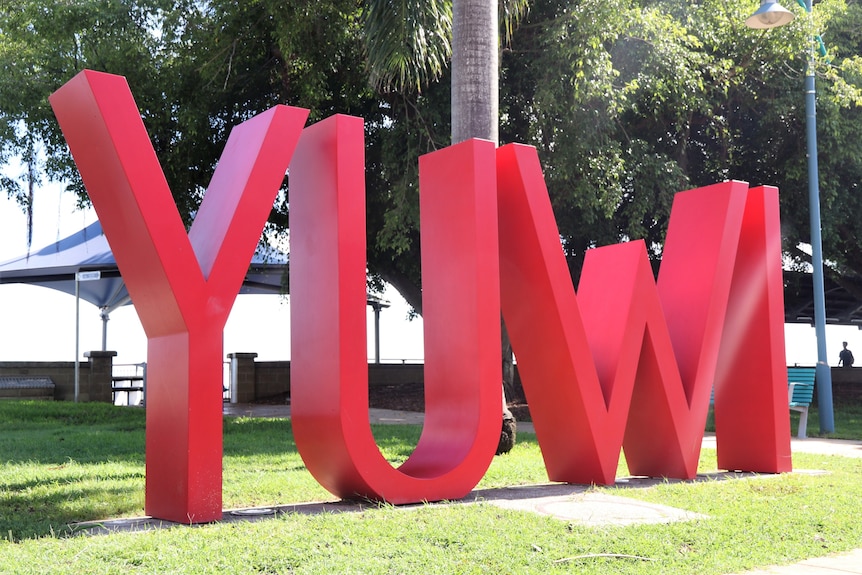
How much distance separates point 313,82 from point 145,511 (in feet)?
33.4

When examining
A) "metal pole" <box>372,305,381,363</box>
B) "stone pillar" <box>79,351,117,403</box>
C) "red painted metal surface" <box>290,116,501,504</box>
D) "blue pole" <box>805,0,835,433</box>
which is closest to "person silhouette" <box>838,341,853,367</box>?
"metal pole" <box>372,305,381,363</box>

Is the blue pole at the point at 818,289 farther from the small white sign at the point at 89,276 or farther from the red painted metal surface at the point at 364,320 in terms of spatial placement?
the small white sign at the point at 89,276

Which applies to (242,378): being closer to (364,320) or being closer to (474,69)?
(474,69)

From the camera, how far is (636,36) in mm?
15508

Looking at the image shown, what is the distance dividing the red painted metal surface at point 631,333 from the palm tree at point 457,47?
228cm

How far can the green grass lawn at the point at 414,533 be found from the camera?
493 centimetres

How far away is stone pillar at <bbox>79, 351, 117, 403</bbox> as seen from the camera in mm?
22672

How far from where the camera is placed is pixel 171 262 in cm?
614

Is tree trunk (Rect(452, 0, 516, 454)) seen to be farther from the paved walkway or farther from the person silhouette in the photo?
the person silhouette

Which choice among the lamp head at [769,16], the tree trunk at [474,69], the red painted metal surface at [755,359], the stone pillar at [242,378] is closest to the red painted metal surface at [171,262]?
the tree trunk at [474,69]

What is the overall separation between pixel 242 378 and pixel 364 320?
17.9 m

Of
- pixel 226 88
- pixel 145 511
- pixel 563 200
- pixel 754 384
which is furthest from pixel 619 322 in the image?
pixel 226 88

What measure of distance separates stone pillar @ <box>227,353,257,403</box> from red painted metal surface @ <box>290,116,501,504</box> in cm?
1707

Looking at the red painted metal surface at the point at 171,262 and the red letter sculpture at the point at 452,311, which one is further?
the red letter sculpture at the point at 452,311
